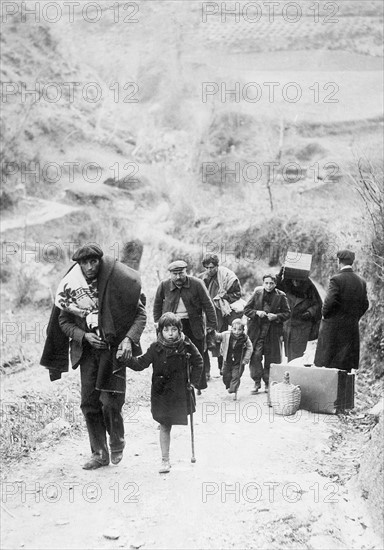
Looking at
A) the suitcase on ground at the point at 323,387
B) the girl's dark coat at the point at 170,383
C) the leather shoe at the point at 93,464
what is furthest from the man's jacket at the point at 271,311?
the leather shoe at the point at 93,464

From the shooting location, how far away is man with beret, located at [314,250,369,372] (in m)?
7.80

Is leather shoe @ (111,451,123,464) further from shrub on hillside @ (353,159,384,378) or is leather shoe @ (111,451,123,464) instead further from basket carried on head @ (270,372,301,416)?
shrub on hillside @ (353,159,384,378)

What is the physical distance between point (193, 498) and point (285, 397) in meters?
2.54

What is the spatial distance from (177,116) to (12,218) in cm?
949

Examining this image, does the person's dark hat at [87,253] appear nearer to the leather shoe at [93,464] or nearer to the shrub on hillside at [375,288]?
the leather shoe at [93,464]

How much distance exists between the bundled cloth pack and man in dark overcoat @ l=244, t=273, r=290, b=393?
306 millimetres

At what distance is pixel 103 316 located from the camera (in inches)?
221

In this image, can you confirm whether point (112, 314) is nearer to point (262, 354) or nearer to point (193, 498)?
point (193, 498)

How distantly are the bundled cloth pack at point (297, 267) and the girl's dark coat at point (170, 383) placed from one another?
3.39 metres

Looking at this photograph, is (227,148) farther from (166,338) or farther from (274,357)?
(166,338)

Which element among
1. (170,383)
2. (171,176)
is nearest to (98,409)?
(170,383)

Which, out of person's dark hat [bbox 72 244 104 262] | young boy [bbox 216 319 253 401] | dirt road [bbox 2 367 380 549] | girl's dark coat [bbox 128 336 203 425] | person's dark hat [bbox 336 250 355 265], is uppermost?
person's dark hat [bbox 72 244 104 262]

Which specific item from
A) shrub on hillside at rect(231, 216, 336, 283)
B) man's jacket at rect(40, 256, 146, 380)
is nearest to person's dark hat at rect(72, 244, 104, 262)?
man's jacket at rect(40, 256, 146, 380)

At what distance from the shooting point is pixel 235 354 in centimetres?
845
